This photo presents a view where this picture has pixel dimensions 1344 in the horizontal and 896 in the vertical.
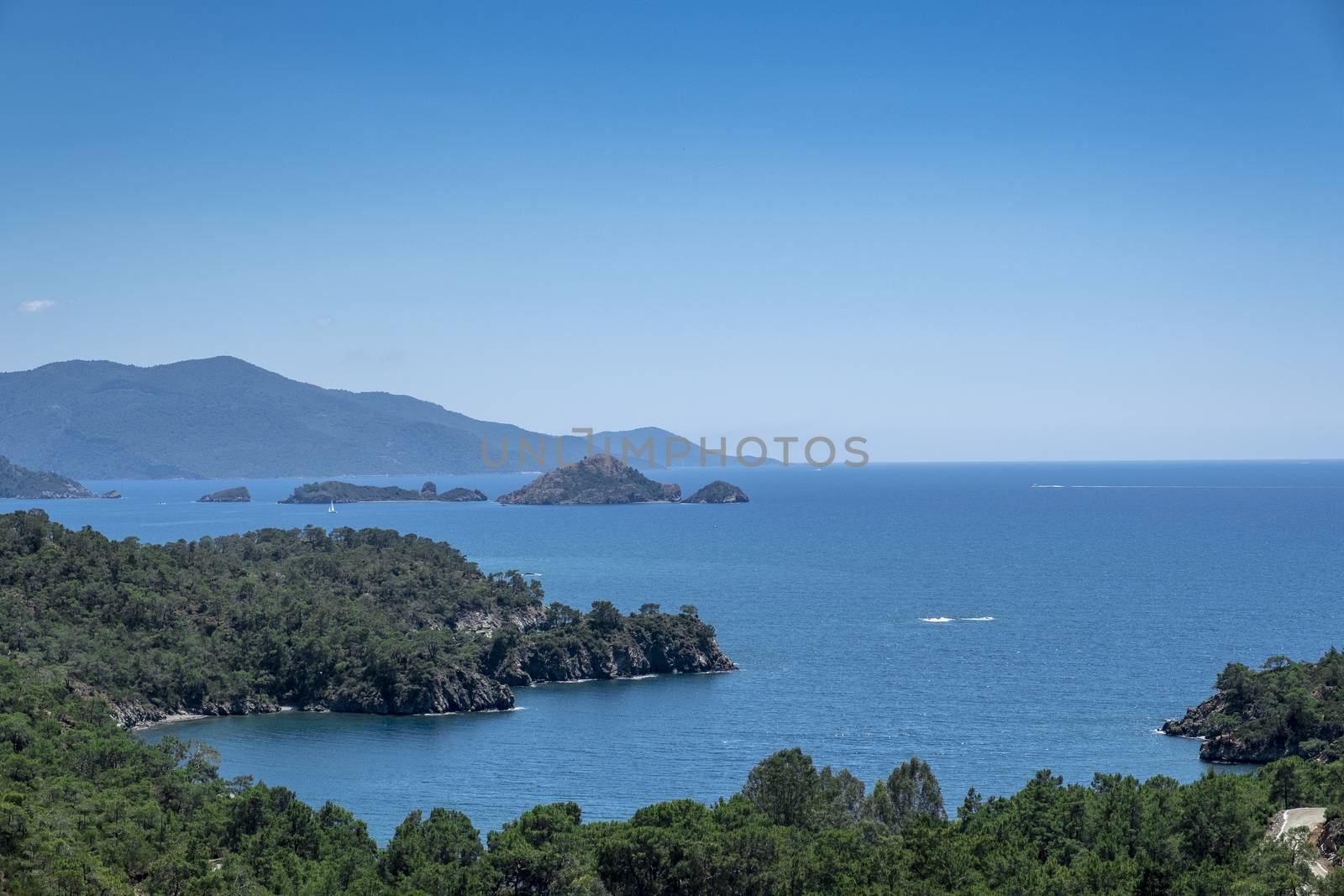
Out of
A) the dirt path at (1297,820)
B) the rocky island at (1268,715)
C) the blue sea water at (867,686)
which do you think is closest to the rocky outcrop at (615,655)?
the blue sea water at (867,686)

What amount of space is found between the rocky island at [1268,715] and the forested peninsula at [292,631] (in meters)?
30.2

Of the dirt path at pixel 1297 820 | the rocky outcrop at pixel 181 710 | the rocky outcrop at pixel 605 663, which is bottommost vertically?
the rocky outcrop at pixel 181 710

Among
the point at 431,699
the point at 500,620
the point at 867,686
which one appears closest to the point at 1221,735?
the point at 867,686

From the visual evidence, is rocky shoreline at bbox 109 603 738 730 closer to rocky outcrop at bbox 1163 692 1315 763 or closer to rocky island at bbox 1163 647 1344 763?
rocky outcrop at bbox 1163 692 1315 763

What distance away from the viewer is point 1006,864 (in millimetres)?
33000

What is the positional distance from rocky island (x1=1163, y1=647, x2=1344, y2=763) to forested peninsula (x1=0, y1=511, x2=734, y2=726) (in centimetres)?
3020

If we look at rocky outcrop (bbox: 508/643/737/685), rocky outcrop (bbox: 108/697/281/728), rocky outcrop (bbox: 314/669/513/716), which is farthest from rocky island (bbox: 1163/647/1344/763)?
rocky outcrop (bbox: 108/697/281/728)

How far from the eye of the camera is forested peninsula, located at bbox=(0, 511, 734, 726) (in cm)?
7062

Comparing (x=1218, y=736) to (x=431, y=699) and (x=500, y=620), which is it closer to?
(x=431, y=699)

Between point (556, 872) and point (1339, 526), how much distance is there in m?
157

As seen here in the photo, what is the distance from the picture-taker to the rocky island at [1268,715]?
55406 millimetres

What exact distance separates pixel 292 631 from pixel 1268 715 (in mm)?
54886

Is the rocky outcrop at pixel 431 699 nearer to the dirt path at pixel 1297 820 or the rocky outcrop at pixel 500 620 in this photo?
the rocky outcrop at pixel 500 620

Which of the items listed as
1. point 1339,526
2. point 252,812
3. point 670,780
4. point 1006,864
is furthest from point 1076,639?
point 1339,526
